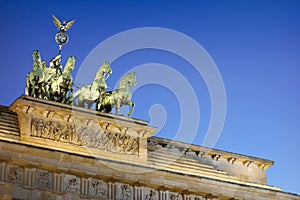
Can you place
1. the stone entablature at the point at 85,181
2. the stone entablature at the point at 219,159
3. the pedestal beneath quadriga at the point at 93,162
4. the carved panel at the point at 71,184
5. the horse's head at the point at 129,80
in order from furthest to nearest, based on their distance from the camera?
the stone entablature at the point at 219,159 → the horse's head at the point at 129,80 → the carved panel at the point at 71,184 → the pedestal beneath quadriga at the point at 93,162 → the stone entablature at the point at 85,181

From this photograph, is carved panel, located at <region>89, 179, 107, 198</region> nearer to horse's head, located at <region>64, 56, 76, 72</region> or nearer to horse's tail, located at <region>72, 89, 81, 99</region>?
horse's tail, located at <region>72, 89, 81, 99</region>

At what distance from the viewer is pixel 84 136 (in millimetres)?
31938

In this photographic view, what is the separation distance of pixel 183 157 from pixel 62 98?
6019mm

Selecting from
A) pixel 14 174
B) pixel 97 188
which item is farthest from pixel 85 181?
pixel 14 174

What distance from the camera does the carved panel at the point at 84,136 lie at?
31.2m

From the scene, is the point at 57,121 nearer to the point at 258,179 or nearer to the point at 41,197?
the point at 41,197

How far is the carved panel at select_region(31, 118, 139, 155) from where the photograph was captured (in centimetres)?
3123

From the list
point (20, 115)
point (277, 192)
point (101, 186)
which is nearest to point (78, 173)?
point (101, 186)

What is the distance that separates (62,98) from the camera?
3269 cm

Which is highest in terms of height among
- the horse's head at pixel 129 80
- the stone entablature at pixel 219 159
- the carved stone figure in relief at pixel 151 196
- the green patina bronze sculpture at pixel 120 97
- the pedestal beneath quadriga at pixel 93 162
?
the horse's head at pixel 129 80

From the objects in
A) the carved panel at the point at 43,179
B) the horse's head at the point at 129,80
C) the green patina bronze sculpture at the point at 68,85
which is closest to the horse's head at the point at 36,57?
the green patina bronze sculpture at the point at 68,85

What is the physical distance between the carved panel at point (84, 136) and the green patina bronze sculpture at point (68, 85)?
1.24 metres

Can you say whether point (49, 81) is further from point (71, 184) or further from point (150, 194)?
point (150, 194)

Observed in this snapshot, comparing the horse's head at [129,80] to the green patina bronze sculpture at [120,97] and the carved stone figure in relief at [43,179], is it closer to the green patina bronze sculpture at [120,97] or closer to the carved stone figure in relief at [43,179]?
the green patina bronze sculpture at [120,97]
